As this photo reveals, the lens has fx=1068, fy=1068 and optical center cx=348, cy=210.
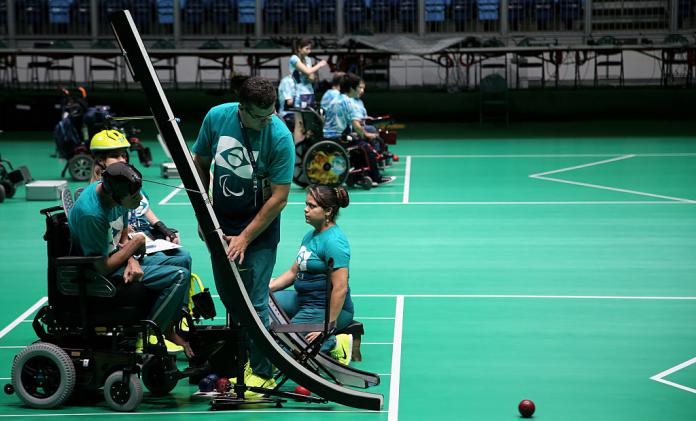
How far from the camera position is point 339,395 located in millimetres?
5766

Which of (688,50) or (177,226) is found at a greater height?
(688,50)

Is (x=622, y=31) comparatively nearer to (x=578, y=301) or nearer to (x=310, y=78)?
(x=310, y=78)

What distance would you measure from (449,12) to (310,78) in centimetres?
1320

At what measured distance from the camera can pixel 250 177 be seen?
589 cm

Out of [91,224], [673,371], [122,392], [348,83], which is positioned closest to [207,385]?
[122,392]

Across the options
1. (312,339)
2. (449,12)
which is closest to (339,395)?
(312,339)

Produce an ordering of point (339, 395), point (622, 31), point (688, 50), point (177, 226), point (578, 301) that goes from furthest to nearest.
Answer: point (622, 31), point (688, 50), point (177, 226), point (578, 301), point (339, 395)

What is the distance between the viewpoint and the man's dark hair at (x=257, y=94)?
5648 mm

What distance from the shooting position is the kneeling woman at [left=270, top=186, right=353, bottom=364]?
6.45 meters

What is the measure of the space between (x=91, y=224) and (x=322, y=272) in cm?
158

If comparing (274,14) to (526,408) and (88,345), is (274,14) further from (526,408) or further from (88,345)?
(526,408)

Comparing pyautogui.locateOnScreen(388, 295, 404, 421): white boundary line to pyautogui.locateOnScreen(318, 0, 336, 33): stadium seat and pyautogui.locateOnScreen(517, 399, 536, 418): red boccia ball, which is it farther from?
pyautogui.locateOnScreen(318, 0, 336, 33): stadium seat

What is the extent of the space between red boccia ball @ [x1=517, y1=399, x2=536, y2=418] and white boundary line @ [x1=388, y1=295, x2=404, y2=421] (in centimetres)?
67

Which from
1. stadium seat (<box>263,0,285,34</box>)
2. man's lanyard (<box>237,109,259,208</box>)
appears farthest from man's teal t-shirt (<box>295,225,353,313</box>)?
stadium seat (<box>263,0,285,34</box>)
